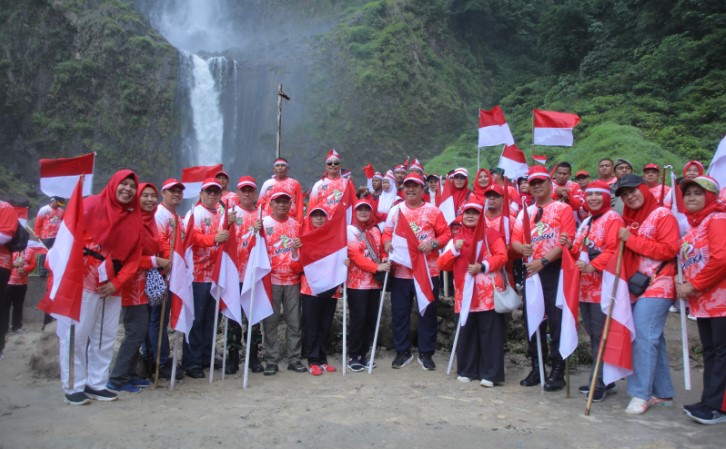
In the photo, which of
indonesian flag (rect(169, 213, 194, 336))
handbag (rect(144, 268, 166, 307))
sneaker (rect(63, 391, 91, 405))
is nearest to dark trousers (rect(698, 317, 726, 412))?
indonesian flag (rect(169, 213, 194, 336))

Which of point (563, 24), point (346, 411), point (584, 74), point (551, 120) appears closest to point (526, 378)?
point (346, 411)

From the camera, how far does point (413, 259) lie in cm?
590

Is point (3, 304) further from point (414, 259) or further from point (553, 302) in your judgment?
point (553, 302)

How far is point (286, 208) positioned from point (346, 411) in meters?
2.52

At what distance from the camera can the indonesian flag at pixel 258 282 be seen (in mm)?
5656

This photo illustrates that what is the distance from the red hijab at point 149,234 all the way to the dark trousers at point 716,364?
5118 mm

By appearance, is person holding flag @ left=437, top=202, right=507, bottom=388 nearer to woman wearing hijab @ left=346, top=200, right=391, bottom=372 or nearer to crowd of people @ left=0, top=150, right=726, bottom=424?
crowd of people @ left=0, top=150, right=726, bottom=424

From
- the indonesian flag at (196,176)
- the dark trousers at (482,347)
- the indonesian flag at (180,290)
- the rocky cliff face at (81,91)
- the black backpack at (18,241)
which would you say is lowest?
the dark trousers at (482,347)

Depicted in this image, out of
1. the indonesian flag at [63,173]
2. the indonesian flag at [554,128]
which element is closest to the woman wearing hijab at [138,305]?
the indonesian flag at [63,173]

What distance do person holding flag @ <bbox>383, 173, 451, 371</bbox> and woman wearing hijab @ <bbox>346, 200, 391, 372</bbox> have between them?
22cm

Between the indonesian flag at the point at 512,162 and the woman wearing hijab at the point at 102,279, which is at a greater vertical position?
the indonesian flag at the point at 512,162

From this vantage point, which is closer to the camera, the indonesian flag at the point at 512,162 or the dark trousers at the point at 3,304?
the dark trousers at the point at 3,304

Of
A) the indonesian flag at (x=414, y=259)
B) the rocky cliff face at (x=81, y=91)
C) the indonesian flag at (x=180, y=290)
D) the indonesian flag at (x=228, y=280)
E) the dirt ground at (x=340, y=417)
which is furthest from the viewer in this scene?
the rocky cliff face at (x=81, y=91)

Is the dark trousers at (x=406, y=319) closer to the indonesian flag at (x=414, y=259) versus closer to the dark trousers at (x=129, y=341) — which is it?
the indonesian flag at (x=414, y=259)
